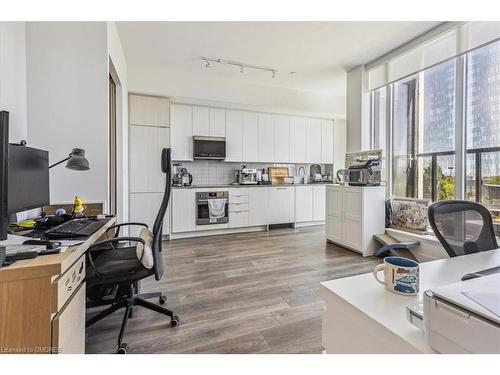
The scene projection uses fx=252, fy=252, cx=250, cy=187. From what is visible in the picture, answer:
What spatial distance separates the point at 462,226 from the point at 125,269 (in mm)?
2076

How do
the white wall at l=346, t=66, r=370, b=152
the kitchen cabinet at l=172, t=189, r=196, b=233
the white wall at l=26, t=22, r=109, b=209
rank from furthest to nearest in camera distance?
1. the kitchen cabinet at l=172, t=189, r=196, b=233
2. the white wall at l=346, t=66, r=370, b=152
3. the white wall at l=26, t=22, r=109, b=209

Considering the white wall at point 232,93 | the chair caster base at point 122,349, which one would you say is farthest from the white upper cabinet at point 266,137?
the chair caster base at point 122,349

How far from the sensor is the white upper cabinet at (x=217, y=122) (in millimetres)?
4652

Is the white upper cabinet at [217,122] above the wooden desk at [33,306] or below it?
above

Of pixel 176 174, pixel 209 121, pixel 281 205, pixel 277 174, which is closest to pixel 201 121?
pixel 209 121

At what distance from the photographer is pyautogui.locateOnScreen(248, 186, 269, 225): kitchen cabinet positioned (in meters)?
4.75

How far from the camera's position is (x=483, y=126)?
266cm

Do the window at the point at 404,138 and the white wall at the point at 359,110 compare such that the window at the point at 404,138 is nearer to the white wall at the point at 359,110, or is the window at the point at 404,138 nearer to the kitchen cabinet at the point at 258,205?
the white wall at the point at 359,110

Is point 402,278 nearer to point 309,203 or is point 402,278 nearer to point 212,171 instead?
point 212,171

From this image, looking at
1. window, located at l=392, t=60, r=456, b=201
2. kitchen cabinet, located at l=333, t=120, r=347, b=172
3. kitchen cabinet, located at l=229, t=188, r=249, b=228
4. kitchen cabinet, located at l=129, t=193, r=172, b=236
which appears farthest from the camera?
kitchen cabinet, located at l=333, t=120, r=347, b=172

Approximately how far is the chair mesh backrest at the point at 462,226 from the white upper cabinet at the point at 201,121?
12.6 feet

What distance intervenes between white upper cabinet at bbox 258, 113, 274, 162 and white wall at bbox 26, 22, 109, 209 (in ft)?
10.1

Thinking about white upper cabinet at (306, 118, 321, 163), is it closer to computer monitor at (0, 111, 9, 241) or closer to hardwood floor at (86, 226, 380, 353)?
hardwood floor at (86, 226, 380, 353)

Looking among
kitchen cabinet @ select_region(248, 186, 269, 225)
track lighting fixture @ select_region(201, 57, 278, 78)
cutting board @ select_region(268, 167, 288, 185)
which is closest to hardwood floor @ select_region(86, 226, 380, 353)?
kitchen cabinet @ select_region(248, 186, 269, 225)
